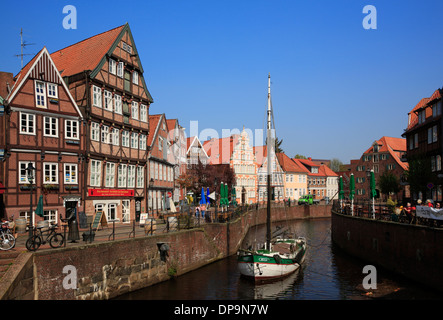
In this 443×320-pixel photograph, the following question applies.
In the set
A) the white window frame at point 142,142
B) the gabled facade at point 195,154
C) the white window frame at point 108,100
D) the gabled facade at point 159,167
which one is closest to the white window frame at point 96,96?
the white window frame at point 108,100

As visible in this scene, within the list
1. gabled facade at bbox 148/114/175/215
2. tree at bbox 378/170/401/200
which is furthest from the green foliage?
gabled facade at bbox 148/114/175/215

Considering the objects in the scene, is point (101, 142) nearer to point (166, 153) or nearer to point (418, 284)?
point (166, 153)

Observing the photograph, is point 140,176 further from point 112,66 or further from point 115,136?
point 112,66

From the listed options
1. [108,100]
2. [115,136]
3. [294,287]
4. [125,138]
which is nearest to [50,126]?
[108,100]

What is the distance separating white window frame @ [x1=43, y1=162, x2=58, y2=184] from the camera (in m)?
28.3

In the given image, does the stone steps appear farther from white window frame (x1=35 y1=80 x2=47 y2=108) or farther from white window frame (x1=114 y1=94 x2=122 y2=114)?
white window frame (x1=114 y1=94 x2=122 y2=114)

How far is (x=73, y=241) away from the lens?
20.0 meters

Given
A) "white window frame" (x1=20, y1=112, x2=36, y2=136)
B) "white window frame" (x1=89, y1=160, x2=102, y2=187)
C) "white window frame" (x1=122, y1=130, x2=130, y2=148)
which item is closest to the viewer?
"white window frame" (x1=20, y1=112, x2=36, y2=136)

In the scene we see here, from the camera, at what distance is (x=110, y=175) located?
34062mm

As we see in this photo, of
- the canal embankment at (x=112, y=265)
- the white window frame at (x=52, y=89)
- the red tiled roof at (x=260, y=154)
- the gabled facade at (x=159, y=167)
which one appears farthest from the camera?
the red tiled roof at (x=260, y=154)

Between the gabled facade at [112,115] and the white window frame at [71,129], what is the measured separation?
0.81 meters

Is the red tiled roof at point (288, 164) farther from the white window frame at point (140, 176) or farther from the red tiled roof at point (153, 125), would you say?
the white window frame at point (140, 176)

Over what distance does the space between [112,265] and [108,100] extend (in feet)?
58.0

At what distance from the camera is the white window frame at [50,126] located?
2840 centimetres
